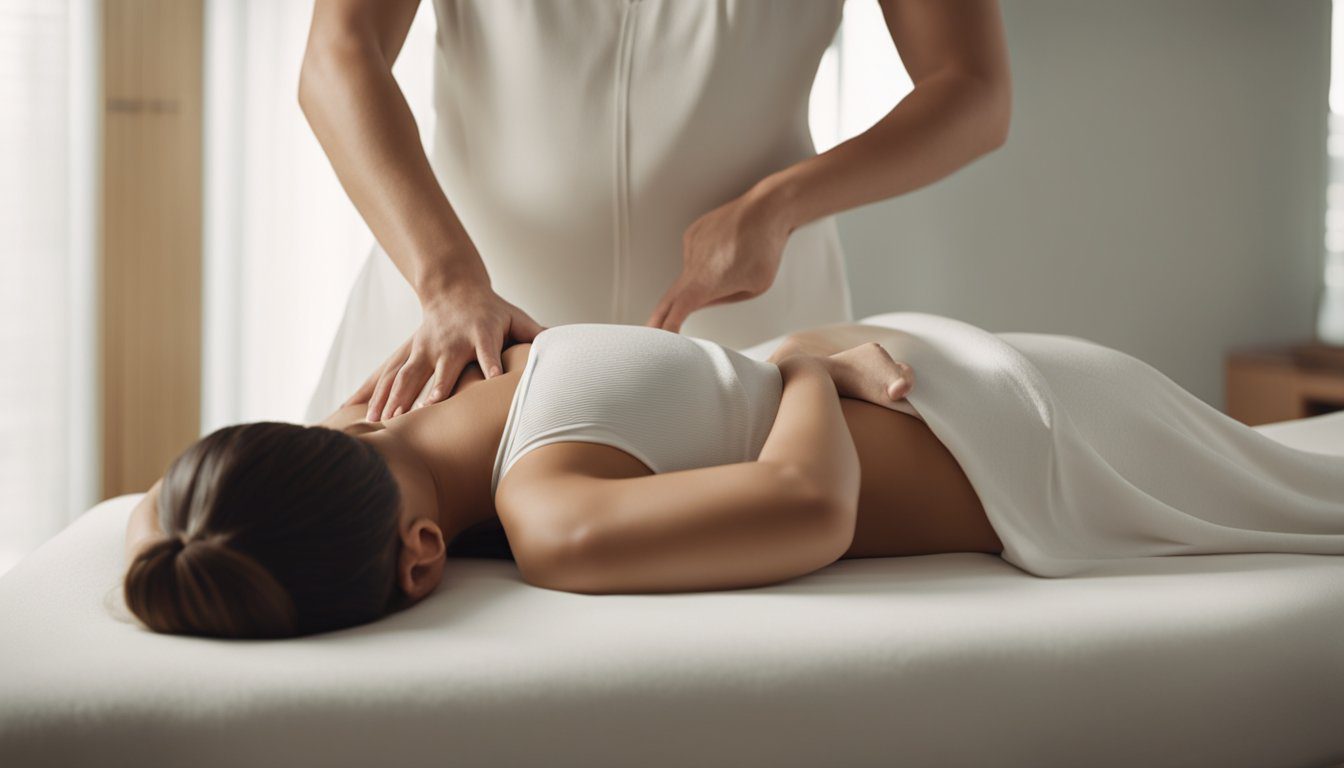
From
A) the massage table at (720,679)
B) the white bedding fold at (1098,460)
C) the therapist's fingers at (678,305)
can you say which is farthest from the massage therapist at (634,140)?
the massage table at (720,679)

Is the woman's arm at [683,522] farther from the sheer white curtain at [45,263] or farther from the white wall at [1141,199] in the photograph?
the white wall at [1141,199]

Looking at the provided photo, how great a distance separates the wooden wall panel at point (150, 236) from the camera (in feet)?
9.76

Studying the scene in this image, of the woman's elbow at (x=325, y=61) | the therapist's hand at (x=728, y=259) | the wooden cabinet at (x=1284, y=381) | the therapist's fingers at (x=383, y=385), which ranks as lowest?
the wooden cabinet at (x=1284, y=381)

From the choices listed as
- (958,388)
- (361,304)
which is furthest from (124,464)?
(958,388)

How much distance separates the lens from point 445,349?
1.26 meters

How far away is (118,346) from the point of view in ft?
10.0

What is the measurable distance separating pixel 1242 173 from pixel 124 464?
3526 millimetres

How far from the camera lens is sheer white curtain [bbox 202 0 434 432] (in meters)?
3.08

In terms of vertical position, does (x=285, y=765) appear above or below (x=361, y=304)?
below

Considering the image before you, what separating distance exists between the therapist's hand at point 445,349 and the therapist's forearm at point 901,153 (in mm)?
407

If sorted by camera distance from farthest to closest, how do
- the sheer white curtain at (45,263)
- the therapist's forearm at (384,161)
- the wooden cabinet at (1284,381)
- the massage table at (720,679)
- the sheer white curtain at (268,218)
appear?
the wooden cabinet at (1284,381) < the sheer white curtain at (268,218) < the sheer white curtain at (45,263) < the therapist's forearm at (384,161) < the massage table at (720,679)

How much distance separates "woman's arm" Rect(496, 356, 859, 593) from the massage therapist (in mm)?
494

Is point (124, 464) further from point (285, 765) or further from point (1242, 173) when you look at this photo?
point (1242, 173)

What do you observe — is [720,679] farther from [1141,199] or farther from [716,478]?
[1141,199]
